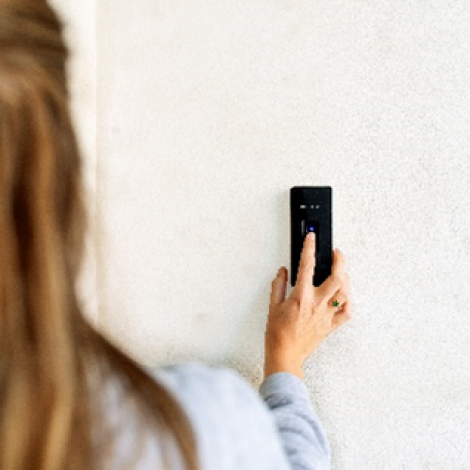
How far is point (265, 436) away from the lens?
0.45 meters

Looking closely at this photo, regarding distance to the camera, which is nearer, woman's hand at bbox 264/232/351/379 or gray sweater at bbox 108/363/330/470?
gray sweater at bbox 108/363/330/470

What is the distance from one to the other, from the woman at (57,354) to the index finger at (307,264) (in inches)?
12.4

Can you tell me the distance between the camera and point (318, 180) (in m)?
0.78

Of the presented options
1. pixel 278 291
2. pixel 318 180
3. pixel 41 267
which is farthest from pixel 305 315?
pixel 41 267

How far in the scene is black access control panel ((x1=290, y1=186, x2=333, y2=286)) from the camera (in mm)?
769

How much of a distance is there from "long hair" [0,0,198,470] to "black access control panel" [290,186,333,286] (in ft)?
1.38

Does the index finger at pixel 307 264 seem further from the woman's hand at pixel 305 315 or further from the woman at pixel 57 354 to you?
the woman at pixel 57 354

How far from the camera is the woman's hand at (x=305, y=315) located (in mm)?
735

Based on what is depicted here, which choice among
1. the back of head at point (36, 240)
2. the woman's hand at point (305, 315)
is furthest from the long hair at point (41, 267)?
the woman's hand at point (305, 315)

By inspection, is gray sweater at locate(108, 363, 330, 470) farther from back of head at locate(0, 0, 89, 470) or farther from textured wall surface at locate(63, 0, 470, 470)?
textured wall surface at locate(63, 0, 470, 470)

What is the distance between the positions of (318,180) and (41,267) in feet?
1.65

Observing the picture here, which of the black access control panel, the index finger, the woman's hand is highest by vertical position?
the black access control panel

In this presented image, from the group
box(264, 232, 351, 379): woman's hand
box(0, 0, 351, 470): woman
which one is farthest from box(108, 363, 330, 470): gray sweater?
box(264, 232, 351, 379): woman's hand

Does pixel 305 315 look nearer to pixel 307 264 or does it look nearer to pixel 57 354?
pixel 307 264
